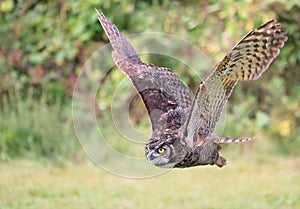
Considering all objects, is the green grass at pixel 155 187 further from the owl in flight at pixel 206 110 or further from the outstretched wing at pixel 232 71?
the outstretched wing at pixel 232 71

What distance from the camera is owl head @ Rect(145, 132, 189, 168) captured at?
11.8ft

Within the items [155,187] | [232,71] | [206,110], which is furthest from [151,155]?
[155,187]

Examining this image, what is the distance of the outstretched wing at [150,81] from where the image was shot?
4066 mm

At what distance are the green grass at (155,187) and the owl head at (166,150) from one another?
322 cm

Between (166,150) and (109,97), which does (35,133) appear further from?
(166,150)

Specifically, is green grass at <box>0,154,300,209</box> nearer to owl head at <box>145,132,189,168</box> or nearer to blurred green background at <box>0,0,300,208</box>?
blurred green background at <box>0,0,300,208</box>

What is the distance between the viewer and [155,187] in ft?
25.7

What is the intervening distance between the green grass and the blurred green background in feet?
0.04

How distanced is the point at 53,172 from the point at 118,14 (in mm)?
1668

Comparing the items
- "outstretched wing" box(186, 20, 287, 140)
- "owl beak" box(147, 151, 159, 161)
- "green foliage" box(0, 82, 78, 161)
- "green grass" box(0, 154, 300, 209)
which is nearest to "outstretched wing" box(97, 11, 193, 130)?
"outstretched wing" box(186, 20, 287, 140)

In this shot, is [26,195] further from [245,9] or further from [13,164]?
[245,9]

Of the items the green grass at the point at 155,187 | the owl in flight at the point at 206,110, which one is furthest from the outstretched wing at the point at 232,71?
the green grass at the point at 155,187

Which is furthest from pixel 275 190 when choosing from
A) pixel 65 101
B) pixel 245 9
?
pixel 65 101

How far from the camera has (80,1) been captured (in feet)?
25.2
